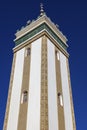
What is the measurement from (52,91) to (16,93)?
10.1ft

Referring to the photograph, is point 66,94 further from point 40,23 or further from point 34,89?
point 40,23

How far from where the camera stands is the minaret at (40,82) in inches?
587

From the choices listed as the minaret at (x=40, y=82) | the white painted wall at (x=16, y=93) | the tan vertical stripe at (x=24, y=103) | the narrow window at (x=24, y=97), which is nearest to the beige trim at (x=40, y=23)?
the minaret at (x=40, y=82)

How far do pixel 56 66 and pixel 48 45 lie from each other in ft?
6.35

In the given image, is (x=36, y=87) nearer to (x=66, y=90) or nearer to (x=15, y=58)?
(x=66, y=90)

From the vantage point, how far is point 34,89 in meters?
16.1

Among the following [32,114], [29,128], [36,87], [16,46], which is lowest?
[29,128]

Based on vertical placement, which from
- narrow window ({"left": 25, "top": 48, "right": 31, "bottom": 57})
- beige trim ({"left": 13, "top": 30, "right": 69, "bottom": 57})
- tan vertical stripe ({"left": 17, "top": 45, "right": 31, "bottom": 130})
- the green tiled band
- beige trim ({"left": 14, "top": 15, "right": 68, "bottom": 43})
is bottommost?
tan vertical stripe ({"left": 17, "top": 45, "right": 31, "bottom": 130})

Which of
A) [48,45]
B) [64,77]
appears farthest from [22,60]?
[64,77]

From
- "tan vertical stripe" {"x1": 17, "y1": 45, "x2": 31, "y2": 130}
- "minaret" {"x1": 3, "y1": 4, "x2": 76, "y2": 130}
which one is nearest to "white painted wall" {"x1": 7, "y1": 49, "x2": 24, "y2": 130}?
"minaret" {"x1": 3, "y1": 4, "x2": 76, "y2": 130}

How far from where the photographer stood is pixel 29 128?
14305 mm

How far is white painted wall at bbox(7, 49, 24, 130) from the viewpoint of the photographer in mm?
15947

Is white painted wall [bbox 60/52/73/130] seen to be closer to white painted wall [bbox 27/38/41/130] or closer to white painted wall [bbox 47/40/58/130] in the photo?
white painted wall [bbox 47/40/58/130]

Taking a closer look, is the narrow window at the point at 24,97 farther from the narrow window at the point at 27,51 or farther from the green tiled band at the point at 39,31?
the green tiled band at the point at 39,31
